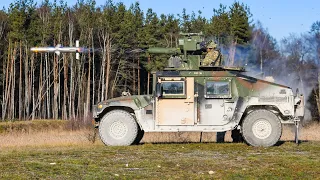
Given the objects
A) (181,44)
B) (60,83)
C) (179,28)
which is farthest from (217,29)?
(181,44)

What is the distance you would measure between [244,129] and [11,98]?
47830 mm

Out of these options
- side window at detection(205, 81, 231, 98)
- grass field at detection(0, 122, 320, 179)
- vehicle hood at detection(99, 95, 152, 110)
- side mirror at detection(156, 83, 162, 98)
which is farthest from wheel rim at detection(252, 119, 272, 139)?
vehicle hood at detection(99, 95, 152, 110)

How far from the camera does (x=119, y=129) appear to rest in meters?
15.7

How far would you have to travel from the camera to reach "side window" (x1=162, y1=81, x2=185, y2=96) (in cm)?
1562

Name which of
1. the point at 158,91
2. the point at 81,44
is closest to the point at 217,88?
the point at 158,91

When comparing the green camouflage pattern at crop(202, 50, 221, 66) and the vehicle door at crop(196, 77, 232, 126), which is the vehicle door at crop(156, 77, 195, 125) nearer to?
the vehicle door at crop(196, 77, 232, 126)

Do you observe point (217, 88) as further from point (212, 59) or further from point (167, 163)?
point (167, 163)

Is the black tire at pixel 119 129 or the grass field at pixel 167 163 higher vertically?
the black tire at pixel 119 129

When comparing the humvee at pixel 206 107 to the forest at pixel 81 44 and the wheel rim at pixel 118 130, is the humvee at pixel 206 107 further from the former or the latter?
the forest at pixel 81 44

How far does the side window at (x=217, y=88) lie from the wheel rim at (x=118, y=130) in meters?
2.40

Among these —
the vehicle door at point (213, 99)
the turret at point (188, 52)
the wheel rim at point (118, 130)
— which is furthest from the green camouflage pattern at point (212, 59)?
the wheel rim at point (118, 130)

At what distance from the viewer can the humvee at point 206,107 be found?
50.8 feet

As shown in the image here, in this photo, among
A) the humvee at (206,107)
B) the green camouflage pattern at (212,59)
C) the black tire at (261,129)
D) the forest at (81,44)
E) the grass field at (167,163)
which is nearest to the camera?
the grass field at (167,163)

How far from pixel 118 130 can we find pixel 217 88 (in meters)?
2.88
